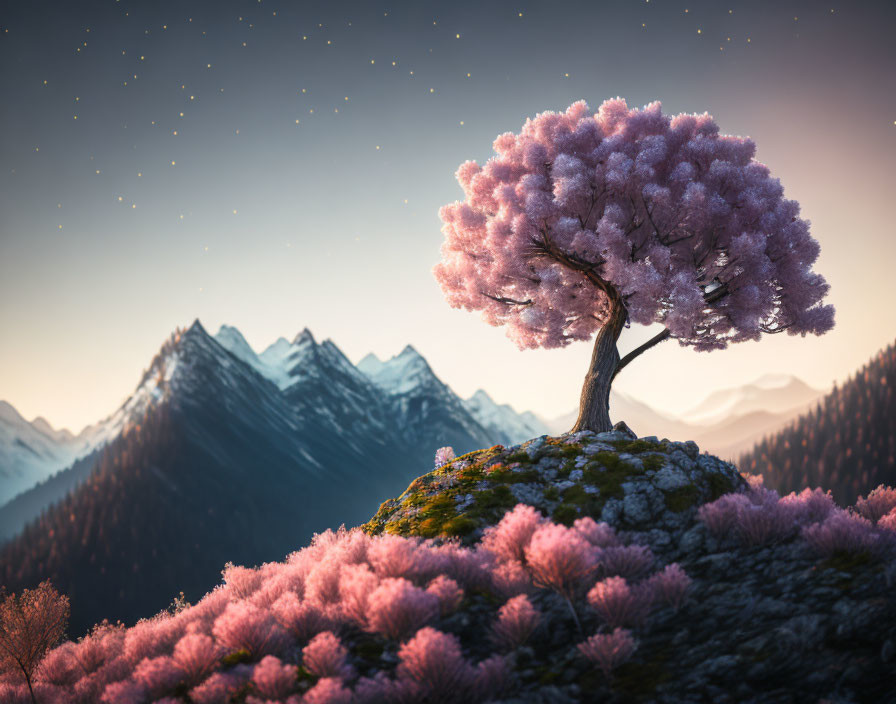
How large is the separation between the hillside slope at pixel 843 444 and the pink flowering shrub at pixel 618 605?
182179 millimetres

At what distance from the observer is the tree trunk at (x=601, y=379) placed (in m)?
15.6

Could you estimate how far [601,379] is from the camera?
1577 cm

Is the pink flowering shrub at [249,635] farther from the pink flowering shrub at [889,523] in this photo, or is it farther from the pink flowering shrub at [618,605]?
the pink flowering shrub at [889,523]

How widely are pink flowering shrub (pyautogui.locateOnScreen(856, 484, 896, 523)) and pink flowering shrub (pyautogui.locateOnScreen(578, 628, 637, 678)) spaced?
269 inches

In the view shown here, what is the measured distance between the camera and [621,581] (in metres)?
6.42

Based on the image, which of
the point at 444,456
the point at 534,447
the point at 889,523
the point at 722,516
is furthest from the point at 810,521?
the point at 444,456

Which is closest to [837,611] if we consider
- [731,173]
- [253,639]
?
[253,639]

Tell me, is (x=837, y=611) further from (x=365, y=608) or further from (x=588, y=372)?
(x=588, y=372)

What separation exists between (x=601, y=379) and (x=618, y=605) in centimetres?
1005

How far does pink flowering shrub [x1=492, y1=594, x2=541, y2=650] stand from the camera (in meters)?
6.39

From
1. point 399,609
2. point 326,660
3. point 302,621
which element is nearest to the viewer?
point 326,660

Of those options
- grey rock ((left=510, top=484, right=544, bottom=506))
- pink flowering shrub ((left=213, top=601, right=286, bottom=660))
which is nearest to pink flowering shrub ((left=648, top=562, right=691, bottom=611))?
grey rock ((left=510, top=484, right=544, bottom=506))

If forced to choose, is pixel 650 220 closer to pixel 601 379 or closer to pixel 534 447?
pixel 601 379

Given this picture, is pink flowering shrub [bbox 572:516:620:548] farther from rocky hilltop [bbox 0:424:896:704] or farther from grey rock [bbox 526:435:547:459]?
grey rock [bbox 526:435:547:459]
